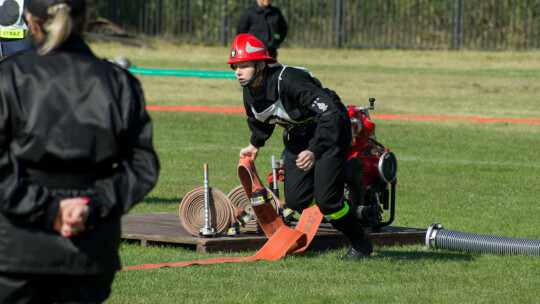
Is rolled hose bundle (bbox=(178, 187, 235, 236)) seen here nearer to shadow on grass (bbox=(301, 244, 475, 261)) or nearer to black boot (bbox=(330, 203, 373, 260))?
shadow on grass (bbox=(301, 244, 475, 261))

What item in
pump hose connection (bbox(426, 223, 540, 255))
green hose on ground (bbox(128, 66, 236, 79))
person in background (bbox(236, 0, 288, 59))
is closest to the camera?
pump hose connection (bbox(426, 223, 540, 255))

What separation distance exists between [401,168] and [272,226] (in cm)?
581

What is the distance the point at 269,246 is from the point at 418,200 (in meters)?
3.93

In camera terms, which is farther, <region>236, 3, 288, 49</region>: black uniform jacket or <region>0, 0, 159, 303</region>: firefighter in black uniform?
<region>236, 3, 288, 49</region>: black uniform jacket

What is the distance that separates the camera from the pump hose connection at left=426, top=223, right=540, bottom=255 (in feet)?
24.7

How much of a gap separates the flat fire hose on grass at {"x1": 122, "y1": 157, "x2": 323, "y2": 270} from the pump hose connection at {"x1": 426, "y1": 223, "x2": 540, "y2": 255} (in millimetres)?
1046

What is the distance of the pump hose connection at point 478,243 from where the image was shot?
7.54 m

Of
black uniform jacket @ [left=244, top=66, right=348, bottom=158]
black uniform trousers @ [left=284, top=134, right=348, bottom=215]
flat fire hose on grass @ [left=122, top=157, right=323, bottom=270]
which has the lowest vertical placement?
flat fire hose on grass @ [left=122, top=157, right=323, bottom=270]

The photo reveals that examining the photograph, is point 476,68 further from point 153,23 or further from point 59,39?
point 59,39

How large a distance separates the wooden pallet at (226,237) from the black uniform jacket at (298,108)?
0.97m

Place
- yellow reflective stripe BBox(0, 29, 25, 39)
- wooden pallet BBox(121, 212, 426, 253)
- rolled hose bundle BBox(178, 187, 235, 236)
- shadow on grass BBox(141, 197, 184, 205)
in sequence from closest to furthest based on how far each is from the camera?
1. wooden pallet BBox(121, 212, 426, 253)
2. rolled hose bundle BBox(178, 187, 235, 236)
3. yellow reflective stripe BBox(0, 29, 25, 39)
4. shadow on grass BBox(141, 197, 184, 205)

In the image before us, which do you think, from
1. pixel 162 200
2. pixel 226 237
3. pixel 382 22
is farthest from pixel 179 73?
pixel 226 237

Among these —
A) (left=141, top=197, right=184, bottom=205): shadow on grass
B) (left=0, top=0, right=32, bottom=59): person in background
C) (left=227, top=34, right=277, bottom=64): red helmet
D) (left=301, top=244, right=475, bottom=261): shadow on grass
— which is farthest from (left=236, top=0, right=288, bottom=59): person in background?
(left=227, top=34, right=277, bottom=64): red helmet

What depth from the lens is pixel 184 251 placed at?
7.79 metres
